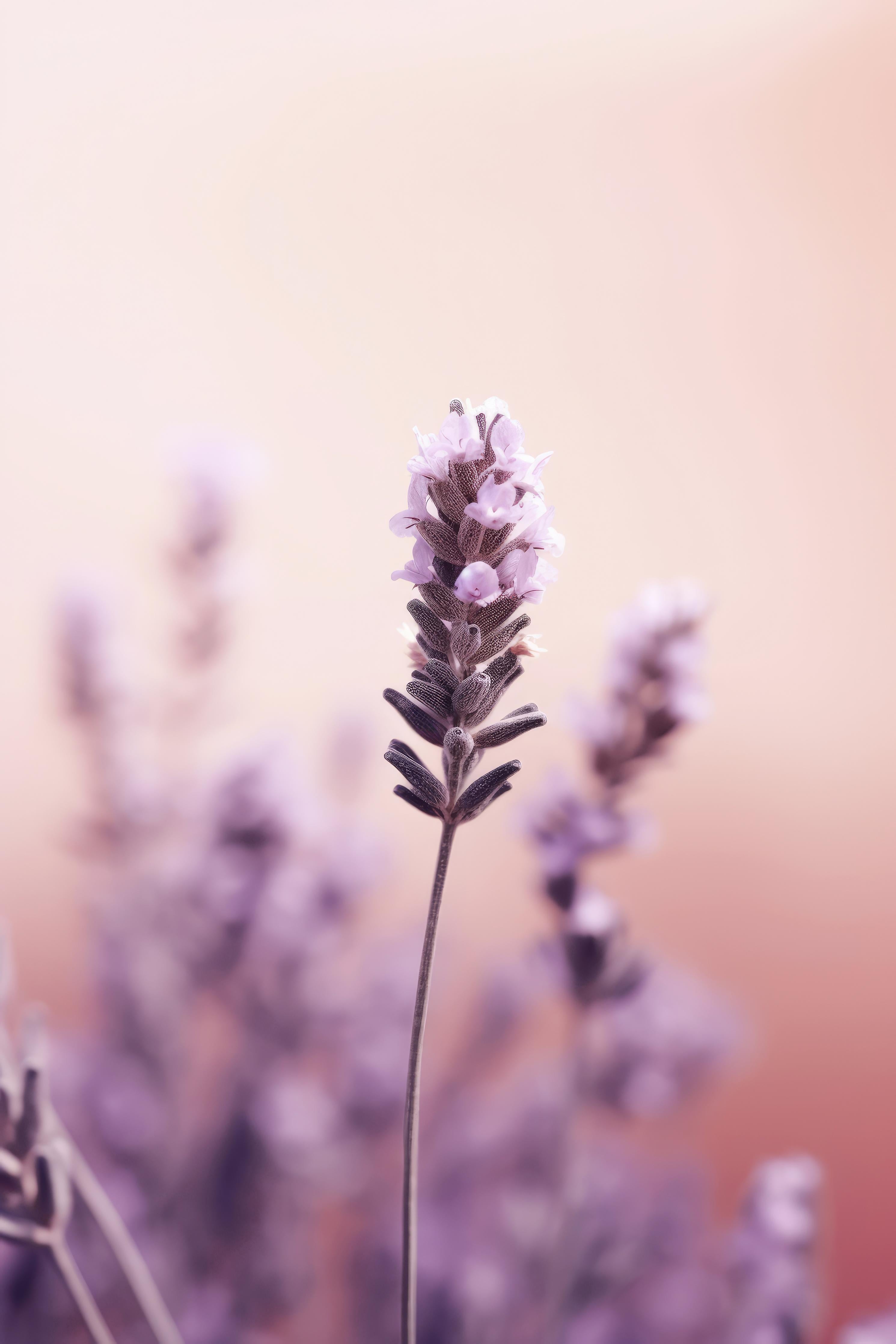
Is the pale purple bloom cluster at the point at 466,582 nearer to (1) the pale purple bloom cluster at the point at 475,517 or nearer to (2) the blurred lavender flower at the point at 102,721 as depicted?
(1) the pale purple bloom cluster at the point at 475,517

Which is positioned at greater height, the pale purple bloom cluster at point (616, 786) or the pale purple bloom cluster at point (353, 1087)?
the pale purple bloom cluster at point (616, 786)

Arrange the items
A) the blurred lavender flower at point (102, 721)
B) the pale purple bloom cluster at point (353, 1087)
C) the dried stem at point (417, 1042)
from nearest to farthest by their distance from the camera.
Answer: the dried stem at point (417, 1042) → the pale purple bloom cluster at point (353, 1087) → the blurred lavender flower at point (102, 721)

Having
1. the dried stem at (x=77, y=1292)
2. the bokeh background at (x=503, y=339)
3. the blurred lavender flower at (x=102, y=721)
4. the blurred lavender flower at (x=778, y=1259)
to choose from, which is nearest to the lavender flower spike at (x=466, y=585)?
the dried stem at (x=77, y=1292)

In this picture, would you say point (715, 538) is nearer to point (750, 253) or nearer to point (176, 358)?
point (750, 253)

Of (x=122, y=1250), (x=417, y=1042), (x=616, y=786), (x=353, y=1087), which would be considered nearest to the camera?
(x=417, y=1042)

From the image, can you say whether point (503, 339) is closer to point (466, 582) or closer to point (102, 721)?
point (102, 721)

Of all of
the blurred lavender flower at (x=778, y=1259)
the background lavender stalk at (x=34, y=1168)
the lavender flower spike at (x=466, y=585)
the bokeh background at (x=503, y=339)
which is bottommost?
the blurred lavender flower at (x=778, y=1259)

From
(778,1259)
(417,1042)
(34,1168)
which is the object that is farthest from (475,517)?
(778,1259)

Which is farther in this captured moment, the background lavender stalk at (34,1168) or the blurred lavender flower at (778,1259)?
the blurred lavender flower at (778,1259)
